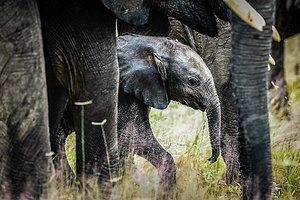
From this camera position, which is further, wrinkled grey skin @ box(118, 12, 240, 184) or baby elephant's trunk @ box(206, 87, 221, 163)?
wrinkled grey skin @ box(118, 12, 240, 184)

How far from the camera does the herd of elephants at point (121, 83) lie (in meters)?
4.01

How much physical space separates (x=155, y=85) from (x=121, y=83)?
0.62ft

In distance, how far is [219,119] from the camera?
597 cm

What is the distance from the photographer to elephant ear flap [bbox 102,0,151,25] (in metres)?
4.38

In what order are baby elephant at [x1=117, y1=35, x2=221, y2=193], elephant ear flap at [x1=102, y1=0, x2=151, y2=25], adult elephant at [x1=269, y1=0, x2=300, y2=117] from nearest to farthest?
elephant ear flap at [x1=102, y1=0, x2=151, y2=25] < baby elephant at [x1=117, y1=35, x2=221, y2=193] < adult elephant at [x1=269, y1=0, x2=300, y2=117]

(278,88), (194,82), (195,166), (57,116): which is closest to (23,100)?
(57,116)

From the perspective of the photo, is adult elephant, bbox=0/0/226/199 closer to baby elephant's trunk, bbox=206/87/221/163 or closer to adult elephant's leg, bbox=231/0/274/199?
adult elephant's leg, bbox=231/0/274/199

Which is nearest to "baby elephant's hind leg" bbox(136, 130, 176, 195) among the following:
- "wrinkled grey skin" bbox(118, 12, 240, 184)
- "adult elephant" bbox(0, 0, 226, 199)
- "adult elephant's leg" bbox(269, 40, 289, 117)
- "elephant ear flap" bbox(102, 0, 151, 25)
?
"wrinkled grey skin" bbox(118, 12, 240, 184)

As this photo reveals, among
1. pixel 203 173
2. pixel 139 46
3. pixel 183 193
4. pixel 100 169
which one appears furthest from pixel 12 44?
pixel 139 46

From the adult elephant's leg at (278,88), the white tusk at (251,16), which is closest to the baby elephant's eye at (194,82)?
the adult elephant's leg at (278,88)

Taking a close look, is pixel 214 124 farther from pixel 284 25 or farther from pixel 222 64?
pixel 284 25

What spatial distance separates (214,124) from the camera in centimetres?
591

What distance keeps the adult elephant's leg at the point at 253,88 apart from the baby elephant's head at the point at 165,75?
1.92 metres

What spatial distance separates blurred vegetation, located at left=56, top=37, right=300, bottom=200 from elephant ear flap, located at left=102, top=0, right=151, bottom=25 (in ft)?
2.49
